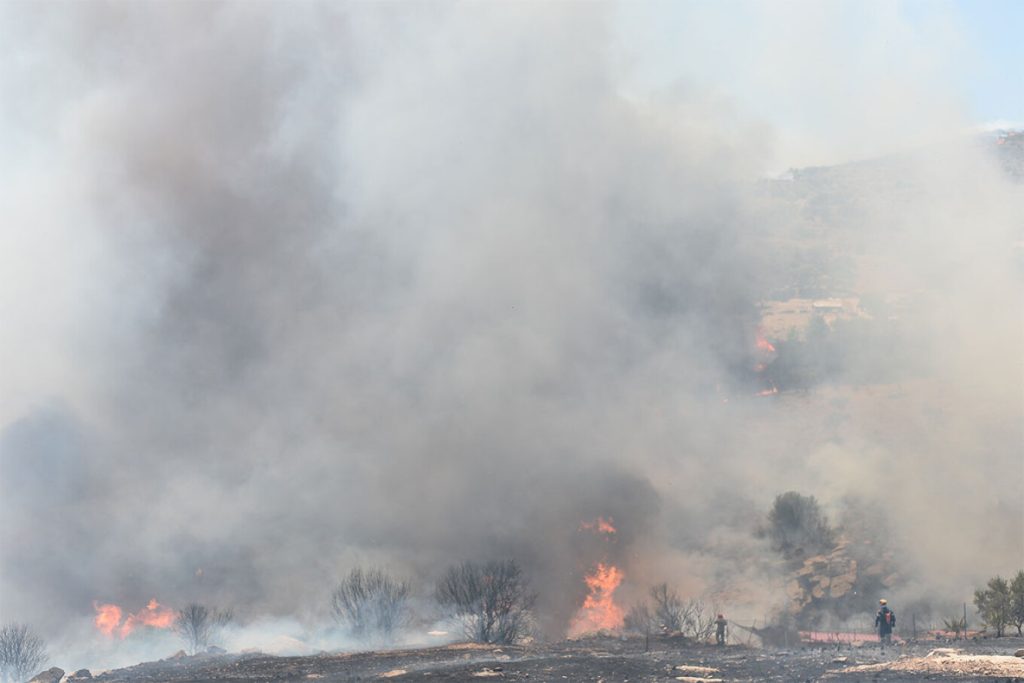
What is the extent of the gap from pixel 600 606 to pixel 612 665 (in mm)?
23488

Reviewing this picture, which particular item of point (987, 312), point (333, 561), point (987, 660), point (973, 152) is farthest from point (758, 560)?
point (973, 152)

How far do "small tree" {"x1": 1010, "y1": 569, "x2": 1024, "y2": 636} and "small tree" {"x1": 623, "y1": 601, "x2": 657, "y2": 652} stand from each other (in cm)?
1433

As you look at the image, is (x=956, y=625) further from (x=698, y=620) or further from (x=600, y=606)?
(x=600, y=606)

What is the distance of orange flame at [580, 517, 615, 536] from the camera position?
213 ft

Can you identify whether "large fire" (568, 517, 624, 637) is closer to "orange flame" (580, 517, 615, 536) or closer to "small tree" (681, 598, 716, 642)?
"orange flame" (580, 517, 615, 536)

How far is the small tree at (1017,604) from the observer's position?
45250mm

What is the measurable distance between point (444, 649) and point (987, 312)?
47.6 metres

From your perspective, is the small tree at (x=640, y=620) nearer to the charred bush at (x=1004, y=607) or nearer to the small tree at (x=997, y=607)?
the small tree at (x=997, y=607)

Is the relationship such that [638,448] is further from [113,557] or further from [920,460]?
[113,557]

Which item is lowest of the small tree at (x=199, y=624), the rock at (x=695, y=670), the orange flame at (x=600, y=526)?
the rock at (x=695, y=670)

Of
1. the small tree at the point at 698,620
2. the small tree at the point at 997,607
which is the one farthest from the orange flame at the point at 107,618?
the small tree at the point at 997,607

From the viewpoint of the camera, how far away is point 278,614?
58906mm

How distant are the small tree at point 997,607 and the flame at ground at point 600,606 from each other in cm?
1632

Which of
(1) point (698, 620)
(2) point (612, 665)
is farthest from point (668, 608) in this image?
(2) point (612, 665)
